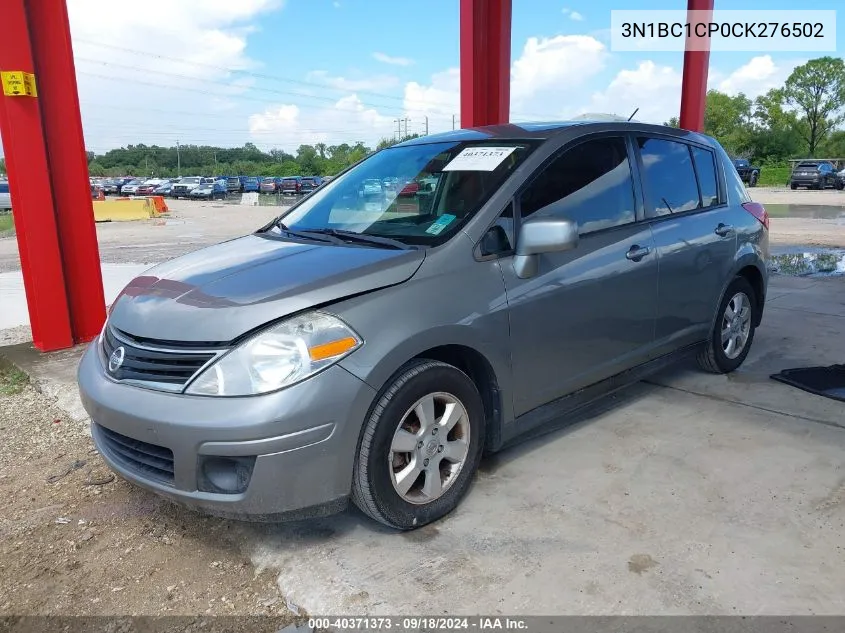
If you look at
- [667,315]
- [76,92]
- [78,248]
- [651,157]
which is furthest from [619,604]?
[76,92]

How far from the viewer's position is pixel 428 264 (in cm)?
272

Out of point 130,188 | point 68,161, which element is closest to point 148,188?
point 130,188

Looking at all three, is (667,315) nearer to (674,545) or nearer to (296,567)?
(674,545)

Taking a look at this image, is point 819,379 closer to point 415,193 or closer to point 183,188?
point 415,193

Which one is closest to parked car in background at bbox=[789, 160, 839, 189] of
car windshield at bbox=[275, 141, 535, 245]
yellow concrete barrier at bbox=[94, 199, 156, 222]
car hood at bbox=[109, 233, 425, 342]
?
yellow concrete barrier at bbox=[94, 199, 156, 222]

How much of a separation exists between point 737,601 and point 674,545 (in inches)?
13.8

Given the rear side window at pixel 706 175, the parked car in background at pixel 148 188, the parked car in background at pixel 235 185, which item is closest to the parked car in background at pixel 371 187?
the rear side window at pixel 706 175

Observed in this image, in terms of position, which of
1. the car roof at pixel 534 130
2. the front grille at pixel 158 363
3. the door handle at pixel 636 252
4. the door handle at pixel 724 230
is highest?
the car roof at pixel 534 130

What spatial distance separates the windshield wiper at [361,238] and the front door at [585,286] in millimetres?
488

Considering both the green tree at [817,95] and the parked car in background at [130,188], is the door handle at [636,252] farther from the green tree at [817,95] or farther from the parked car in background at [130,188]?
the green tree at [817,95]

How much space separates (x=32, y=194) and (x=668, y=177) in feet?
15.7

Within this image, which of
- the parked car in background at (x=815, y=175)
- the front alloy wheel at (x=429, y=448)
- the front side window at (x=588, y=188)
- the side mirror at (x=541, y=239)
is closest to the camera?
the front alloy wheel at (x=429, y=448)

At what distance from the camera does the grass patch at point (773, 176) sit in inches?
2042

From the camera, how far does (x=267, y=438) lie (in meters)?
2.27
